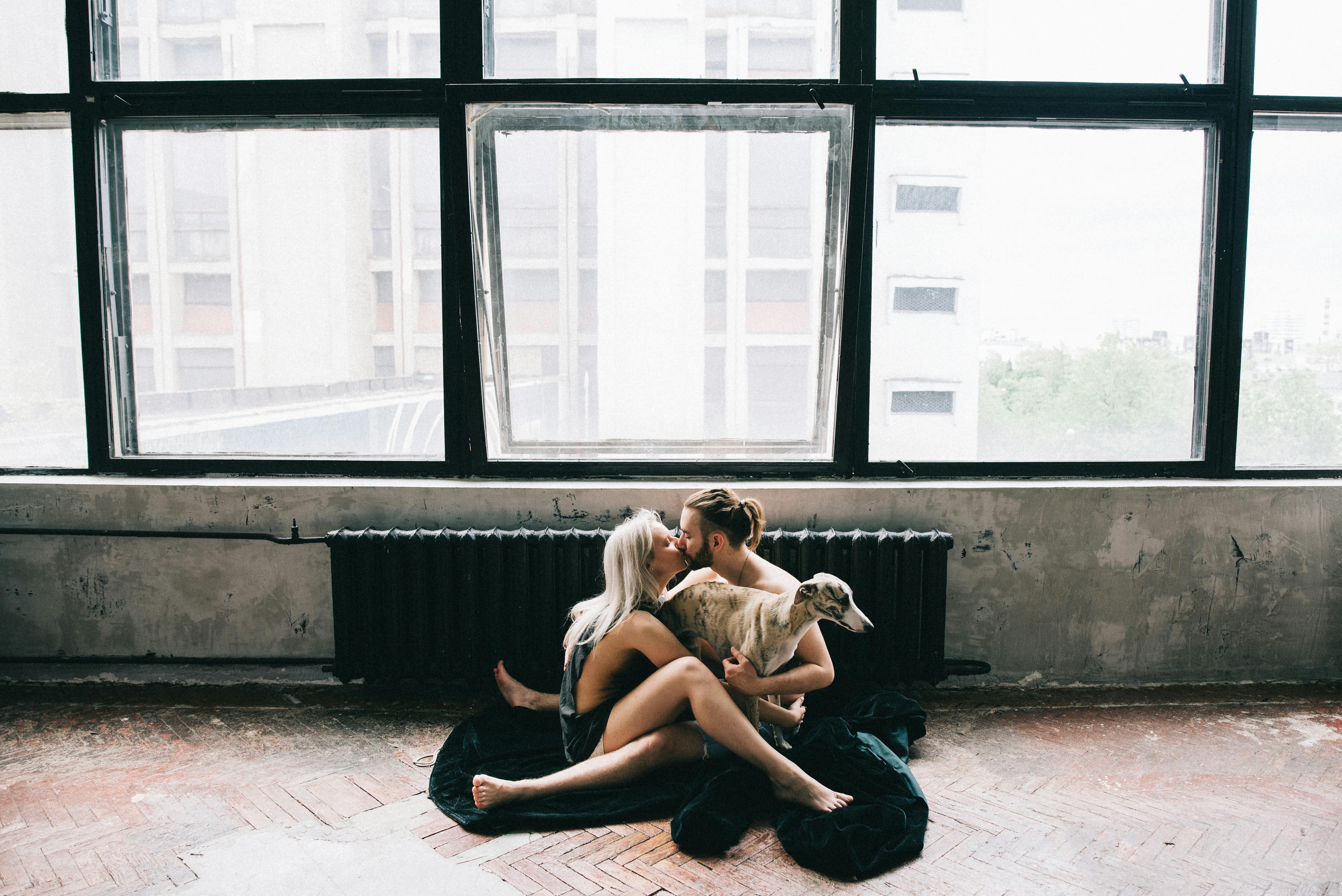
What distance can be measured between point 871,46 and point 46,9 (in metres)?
3.66

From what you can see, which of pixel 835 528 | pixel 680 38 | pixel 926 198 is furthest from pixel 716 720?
pixel 680 38

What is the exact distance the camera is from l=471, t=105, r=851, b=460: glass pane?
3.51 meters

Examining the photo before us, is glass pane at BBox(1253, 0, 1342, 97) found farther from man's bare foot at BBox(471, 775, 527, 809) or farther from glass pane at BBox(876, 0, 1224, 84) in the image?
man's bare foot at BBox(471, 775, 527, 809)

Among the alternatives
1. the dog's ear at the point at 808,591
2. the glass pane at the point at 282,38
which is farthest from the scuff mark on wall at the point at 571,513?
the glass pane at the point at 282,38

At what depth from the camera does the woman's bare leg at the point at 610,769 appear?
2.51 metres

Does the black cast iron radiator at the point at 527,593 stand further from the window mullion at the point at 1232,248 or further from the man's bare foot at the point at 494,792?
the window mullion at the point at 1232,248

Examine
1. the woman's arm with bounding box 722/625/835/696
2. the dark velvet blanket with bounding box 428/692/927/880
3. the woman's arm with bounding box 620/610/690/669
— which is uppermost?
the woman's arm with bounding box 620/610/690/669

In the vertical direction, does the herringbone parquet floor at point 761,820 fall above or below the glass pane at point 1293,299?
below

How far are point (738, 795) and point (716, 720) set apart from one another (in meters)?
0.26

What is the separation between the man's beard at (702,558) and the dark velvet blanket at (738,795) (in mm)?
669

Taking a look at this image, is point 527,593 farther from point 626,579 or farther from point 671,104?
point 671,104

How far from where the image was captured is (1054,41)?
3.50 meters

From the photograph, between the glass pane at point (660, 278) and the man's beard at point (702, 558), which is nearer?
the man's beard at point (702, 558)

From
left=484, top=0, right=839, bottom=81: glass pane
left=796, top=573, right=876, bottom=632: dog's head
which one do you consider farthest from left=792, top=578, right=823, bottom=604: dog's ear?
left=484, top=0, right=839, bottom=81: glass pane
